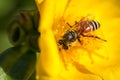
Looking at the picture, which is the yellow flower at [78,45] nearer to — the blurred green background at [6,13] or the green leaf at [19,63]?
the green leaf at [19,63]

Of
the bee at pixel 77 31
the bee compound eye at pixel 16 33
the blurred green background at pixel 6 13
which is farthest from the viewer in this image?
the blurred green background at pixel 6 13

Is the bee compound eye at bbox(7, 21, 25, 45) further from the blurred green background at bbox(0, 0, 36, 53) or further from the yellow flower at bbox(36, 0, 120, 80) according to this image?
the blurred green background at bbox(0, 0, 36, 53)

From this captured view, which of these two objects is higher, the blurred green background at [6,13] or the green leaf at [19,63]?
the blurred green background at [6,13]

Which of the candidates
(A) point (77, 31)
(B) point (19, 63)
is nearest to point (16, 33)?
(B) point (19, 63)

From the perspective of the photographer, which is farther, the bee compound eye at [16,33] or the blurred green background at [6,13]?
the blurred green background at [6,13]

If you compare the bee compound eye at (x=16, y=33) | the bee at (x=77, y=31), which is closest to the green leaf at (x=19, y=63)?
the bee compound eye at (x=16, y=33)

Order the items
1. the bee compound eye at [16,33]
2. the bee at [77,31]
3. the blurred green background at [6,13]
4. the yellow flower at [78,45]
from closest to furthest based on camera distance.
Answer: the yellow flower at [78,45] → the bee compound eye at [16,33] → the bee at [77,31] → the blurred green background at [6,13]
